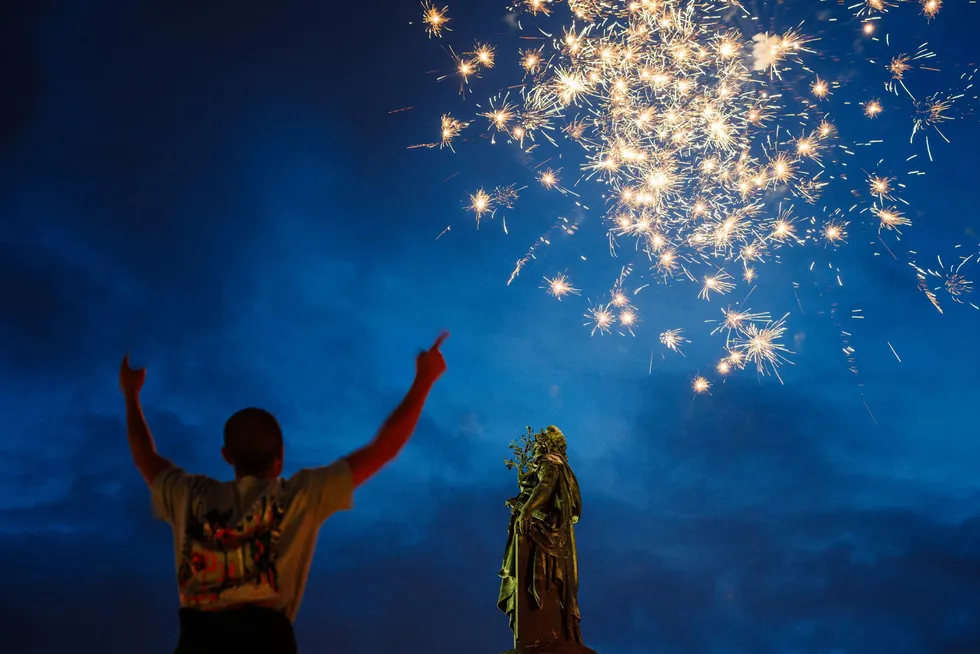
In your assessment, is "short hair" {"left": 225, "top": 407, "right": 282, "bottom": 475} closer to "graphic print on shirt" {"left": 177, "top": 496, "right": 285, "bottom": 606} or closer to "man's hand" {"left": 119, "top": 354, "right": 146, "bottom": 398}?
"graphic print on shirt" {"left": 177, "top": 496, "right": 285, "bottom": 606}

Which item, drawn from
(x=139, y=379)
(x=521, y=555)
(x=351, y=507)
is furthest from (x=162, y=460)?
(x=521, y=555)

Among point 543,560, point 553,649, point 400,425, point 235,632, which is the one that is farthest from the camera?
point 543,560

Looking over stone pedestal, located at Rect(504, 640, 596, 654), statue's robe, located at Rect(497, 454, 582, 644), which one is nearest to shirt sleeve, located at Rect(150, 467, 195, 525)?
stone pedestal, located at Rect(504, 640, 596, 654)

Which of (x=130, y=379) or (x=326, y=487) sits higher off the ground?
(x=130, y=379)

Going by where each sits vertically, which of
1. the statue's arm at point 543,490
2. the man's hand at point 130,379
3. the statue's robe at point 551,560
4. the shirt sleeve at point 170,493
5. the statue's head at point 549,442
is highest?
the statue's head at point 549,442

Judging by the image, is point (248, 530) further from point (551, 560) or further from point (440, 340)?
point (551, 560)

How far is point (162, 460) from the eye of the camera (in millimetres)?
2883

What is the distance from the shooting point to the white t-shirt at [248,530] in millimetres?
2453

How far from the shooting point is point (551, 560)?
9.85 m

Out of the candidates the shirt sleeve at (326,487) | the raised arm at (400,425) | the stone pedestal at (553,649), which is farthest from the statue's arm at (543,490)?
the shirt sleeve at (326,487)

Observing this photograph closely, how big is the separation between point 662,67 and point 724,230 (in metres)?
2.62

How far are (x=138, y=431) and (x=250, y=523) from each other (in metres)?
0.83

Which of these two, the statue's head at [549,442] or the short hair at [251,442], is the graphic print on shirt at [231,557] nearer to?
the short hair at [251,442]

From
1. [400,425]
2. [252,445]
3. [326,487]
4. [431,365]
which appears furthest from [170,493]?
[431,365]
